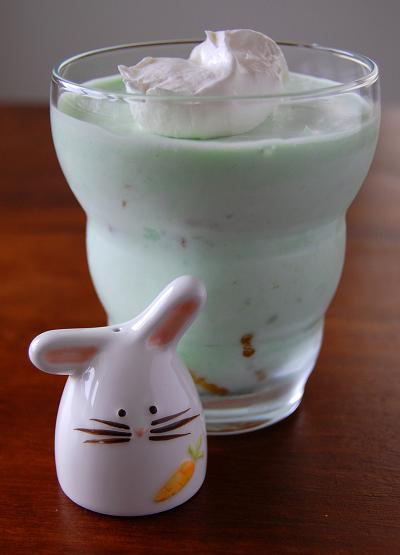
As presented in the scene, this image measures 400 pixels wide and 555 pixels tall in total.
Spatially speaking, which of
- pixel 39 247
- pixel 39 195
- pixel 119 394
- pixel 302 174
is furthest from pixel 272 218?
pixel 39 195

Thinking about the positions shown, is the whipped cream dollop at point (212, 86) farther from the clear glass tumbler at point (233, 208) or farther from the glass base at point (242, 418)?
the glass base at point (242, 418)

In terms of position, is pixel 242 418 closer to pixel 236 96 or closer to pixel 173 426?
pixel 173 426

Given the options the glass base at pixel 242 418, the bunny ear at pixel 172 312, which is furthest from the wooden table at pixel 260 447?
the bunny ear at pixel 172 312

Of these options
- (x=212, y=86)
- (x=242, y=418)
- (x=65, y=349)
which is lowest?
(x=242, y=418)

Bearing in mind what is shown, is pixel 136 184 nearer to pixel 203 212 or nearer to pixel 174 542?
pixel 203 212

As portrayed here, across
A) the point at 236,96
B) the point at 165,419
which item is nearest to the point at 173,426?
the point at 165,419

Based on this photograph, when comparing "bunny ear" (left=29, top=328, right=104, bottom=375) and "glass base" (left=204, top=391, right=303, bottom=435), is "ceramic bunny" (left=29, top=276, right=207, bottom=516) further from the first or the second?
"glass base" (left=204, top=391, right=303, bottom=435)
